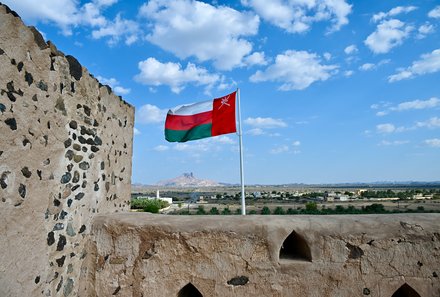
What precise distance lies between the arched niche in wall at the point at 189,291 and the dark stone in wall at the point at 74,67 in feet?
A: 7.17

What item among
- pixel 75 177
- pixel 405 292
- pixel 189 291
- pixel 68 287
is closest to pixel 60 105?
pixel 75 177

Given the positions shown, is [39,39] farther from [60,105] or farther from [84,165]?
[84,165]

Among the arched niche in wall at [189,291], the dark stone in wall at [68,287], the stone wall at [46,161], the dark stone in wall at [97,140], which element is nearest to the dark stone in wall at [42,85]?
the stone wall at [46,161]

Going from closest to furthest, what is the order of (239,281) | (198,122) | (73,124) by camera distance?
(239,281), (73,124), (198,122)

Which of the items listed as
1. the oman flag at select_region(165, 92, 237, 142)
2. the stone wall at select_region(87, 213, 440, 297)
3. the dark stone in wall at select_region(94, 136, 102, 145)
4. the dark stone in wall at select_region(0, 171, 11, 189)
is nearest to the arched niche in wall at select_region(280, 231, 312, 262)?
the stone wall at select_region(87, 213, 440, 297)

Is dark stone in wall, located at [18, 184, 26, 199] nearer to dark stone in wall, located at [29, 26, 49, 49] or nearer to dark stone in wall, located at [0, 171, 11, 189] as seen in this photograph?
dark stone in wall, located at [0, 171, 11, 189]

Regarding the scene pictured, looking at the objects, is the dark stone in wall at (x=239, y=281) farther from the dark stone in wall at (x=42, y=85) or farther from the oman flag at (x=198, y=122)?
the oman flag at (x=198, y=122)

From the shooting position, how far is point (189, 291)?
3221 mm

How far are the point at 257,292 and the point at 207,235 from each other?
2.14ft

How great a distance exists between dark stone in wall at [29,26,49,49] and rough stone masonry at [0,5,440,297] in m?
0.01

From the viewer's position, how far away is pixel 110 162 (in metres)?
3.77

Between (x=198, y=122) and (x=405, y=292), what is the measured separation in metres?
5.41

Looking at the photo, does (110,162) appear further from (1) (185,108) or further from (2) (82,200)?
(1) (185,108)

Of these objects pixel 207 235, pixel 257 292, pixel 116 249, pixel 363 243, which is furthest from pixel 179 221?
pixel 363 243
